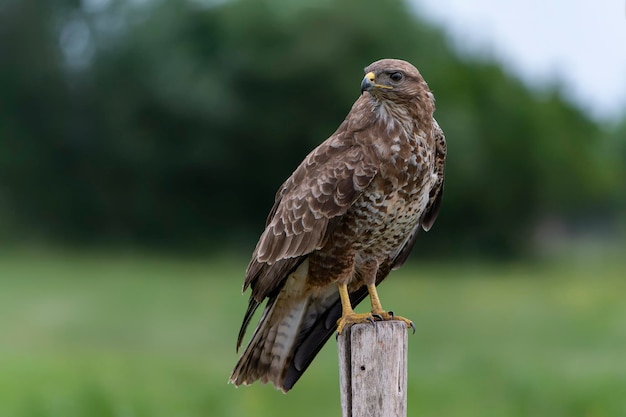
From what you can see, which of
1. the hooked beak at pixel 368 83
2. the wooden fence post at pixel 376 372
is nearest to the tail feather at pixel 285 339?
the wooden fence post at pixel 376 372

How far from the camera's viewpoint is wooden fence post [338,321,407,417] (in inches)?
167

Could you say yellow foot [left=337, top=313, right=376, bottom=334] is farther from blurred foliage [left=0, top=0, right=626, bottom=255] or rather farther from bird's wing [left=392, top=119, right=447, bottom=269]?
blurred foliage [left=0, top=0, right=626, bottom=255]

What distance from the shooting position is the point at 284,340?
525cm

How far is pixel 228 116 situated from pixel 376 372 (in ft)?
56.2

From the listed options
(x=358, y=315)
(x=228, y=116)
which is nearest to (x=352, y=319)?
(x=358, y=315)

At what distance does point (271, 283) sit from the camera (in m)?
4.97

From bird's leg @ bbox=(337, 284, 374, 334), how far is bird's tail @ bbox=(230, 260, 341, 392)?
17cm

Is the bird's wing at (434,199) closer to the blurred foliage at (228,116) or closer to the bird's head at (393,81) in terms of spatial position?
the bird's head at (393,81)

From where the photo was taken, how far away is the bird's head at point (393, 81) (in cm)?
488

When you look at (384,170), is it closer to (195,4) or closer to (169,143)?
(169,143)

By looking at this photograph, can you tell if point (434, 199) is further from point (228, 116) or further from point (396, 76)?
point (228, 116)

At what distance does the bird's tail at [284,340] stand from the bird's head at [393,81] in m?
1.04

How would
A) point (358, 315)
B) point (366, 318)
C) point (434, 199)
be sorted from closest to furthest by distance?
1. point (366, 318)
2. point (358, 315)
3. point (434, 199)

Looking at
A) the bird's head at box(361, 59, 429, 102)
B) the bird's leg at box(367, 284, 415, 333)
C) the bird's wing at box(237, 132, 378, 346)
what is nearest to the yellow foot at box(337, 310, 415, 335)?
the bird's leg at box(367, 284, 415, 333)
